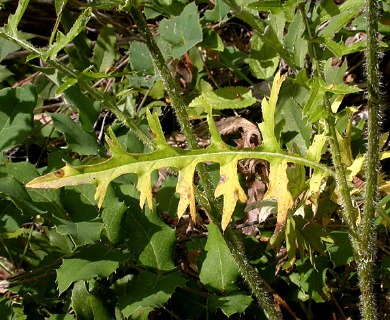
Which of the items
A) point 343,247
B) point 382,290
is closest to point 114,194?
point 343,247

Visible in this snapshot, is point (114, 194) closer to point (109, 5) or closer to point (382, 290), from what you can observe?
point (109, 5)

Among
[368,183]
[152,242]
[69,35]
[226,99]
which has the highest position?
[69,35]

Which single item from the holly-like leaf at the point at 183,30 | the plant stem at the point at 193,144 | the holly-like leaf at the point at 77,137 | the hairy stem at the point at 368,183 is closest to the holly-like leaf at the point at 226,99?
the holly-like leaf at the point at 183,30

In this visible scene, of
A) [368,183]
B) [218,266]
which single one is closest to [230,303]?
[218,266]

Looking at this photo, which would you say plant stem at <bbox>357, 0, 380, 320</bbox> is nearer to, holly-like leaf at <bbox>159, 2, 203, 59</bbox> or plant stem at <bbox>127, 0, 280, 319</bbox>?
Answer: plant stem at <bbox>127, 0, 280, 319</bbox>

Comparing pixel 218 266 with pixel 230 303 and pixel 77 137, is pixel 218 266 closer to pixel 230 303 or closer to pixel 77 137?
pixel 230 303

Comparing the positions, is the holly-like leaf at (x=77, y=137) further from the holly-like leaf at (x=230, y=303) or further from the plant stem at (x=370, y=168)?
the plant stem at (x=370, y=168)

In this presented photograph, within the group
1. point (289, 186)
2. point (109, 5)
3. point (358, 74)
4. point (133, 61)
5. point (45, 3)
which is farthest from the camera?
point (45, 3)
